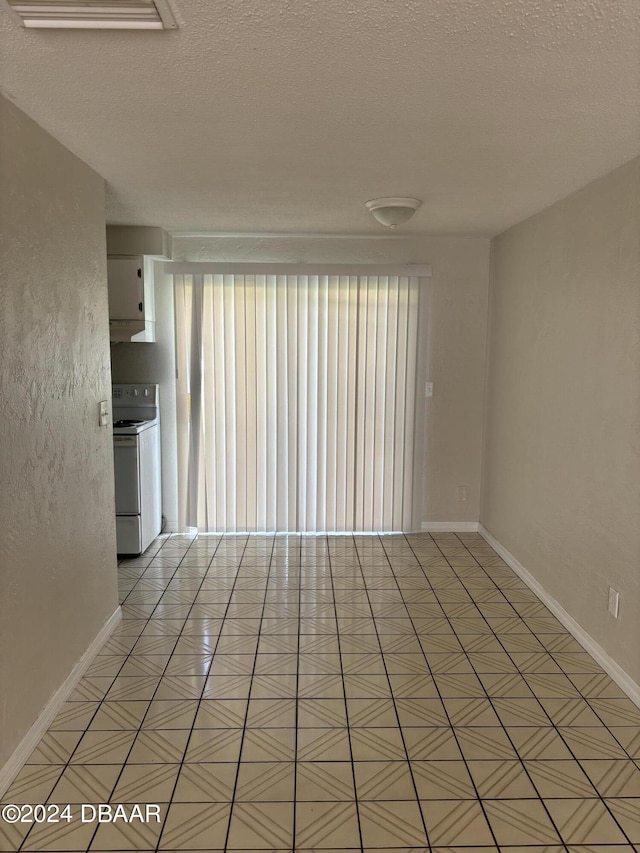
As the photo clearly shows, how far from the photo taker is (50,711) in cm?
242

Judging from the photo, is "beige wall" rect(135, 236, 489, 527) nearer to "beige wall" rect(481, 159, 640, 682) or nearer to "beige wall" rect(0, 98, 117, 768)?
"beige wall" rect(481, 159, 640, 682)

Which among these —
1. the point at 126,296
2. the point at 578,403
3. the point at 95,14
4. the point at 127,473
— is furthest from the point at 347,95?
the point at 127,473

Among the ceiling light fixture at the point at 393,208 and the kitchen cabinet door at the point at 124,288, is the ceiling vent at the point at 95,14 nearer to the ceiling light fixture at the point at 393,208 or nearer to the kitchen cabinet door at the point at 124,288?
the ceiling light fixture at the point at 393,208

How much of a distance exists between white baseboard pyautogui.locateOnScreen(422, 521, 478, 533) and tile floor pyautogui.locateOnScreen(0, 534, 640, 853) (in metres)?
1.22

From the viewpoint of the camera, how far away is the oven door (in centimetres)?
416

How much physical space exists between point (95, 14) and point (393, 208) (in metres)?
2.21

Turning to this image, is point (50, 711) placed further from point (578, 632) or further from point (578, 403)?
point (578, 403)

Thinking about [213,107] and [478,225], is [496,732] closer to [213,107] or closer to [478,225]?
[213,107]

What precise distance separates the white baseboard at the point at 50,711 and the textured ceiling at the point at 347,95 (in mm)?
2297

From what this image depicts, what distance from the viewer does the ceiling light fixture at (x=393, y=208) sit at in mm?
3398

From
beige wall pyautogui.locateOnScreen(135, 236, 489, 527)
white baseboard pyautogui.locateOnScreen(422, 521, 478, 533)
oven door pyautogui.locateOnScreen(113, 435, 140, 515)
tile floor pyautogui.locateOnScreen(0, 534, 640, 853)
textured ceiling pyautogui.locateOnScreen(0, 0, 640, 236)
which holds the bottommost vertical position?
tile floor pyautogui.locateOnScreen(0, 534, 640, 853)

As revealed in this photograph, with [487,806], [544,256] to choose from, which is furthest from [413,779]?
[544,256]

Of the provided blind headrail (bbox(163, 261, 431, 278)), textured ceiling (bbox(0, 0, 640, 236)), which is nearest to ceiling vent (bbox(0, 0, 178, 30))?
textured ceiling (bbox(0, 0, 640, 236))

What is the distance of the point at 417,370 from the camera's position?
480 cm
